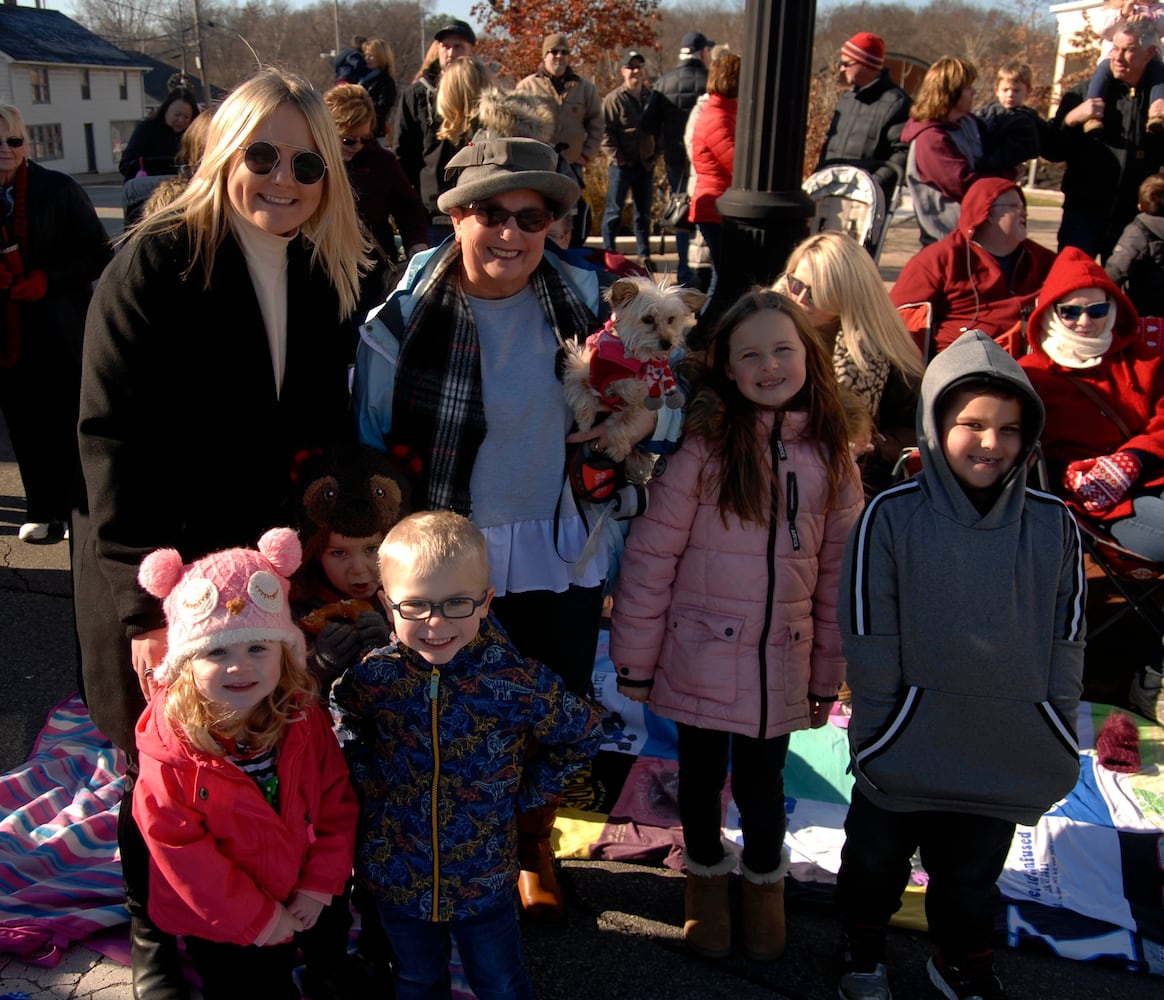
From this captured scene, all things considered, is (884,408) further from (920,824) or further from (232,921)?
(232,921)

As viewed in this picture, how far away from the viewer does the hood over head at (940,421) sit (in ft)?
7.52

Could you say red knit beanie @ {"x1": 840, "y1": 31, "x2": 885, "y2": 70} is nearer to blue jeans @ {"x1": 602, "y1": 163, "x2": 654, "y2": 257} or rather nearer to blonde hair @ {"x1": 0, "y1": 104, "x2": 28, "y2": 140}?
blue jeans @ {"x1": 602, "y1": 163, "x2": 654, "y2": 257}

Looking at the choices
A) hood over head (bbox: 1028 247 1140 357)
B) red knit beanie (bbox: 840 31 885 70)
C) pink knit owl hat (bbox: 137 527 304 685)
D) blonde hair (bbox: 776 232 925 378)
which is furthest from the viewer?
red knit beanie (bbox: 840 31 885 70)

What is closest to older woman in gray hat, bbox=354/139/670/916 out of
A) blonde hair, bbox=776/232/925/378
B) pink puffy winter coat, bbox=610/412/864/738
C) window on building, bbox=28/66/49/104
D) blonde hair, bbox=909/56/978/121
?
pink puffy winter coat, bbox=610/412/864/738

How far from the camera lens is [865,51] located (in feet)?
21.3

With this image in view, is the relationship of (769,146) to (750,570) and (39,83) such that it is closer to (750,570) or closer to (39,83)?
(750,570)

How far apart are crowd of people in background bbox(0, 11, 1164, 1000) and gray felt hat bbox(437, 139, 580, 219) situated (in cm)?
1

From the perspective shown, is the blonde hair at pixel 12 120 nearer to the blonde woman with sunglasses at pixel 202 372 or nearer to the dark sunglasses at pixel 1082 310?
the blonde woman with sunglasses at pixel 202 372

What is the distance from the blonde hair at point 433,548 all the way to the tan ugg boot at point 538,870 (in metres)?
0.91

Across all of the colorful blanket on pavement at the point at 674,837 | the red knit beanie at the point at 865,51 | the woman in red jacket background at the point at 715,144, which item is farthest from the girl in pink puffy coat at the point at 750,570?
the woman in red jacket background at the point at 715,144

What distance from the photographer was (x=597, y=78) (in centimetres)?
1842

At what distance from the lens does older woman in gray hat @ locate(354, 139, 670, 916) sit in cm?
237

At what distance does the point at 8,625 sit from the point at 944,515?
11.9 feet

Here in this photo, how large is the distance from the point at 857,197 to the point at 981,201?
165 centimetres
